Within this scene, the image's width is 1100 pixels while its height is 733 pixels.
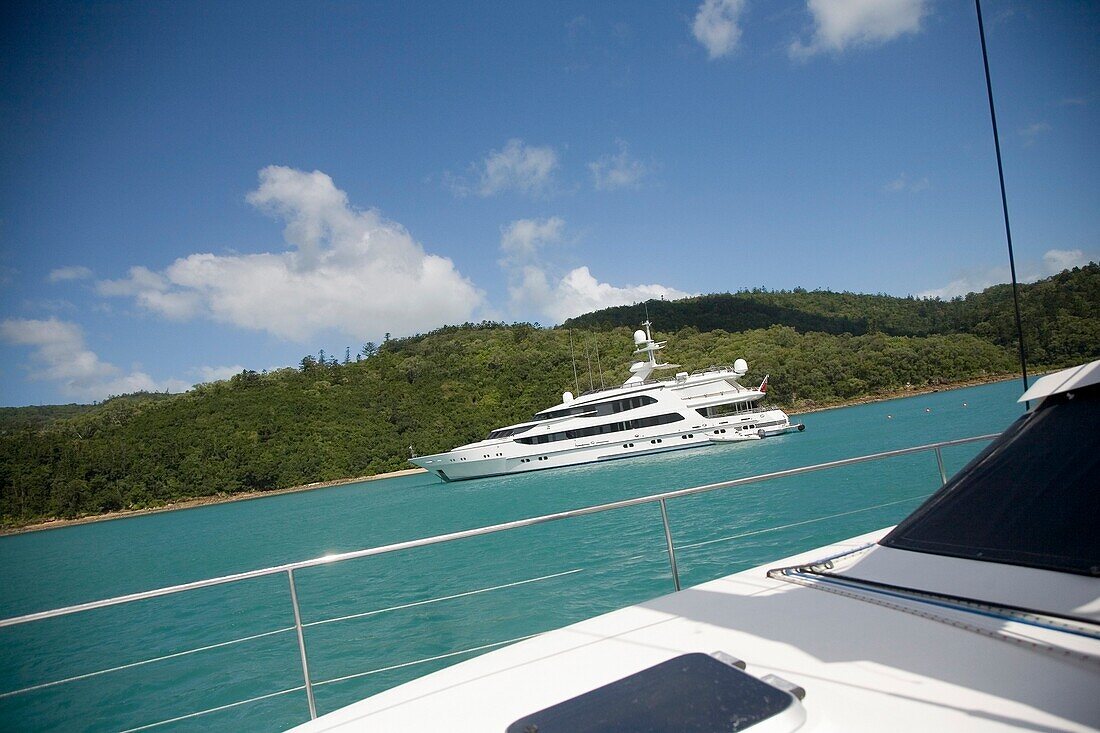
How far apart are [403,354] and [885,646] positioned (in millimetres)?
83207

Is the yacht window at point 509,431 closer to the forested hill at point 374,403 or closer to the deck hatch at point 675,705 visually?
the forested hill at point 374,403

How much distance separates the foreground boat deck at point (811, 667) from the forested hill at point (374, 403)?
188 feet

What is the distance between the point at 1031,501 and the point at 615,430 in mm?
32375

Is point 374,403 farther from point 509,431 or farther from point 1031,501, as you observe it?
point 1031,501

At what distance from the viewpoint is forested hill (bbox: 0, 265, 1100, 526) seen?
56.0 m

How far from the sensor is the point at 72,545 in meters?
33.9

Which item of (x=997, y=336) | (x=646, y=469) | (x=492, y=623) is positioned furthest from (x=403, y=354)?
(x=492, y=623)

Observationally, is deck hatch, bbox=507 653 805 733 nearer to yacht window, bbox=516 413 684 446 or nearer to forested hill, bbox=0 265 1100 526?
yacht window, bbox=516 413 684 446

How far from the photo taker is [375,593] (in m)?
9.85

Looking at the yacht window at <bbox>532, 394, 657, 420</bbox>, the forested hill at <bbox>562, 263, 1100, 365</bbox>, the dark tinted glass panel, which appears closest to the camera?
the dark tinted glass panel

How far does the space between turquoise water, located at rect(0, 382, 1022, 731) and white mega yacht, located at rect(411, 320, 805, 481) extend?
1067 centimetres

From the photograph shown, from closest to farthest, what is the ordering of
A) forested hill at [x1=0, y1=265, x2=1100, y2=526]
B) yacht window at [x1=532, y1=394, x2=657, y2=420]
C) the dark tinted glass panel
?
1. the dark tinted glass panel
2. yacht window at [x1=532, y1=394, x2=657, y2=420]
3. forested hill at [x1=0, y1=265, x2=1100, y2=526]

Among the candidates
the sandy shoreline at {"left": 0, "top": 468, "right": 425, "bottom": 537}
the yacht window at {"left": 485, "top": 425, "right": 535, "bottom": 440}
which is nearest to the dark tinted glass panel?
the yacht window at {"left": 485, "top": 425, "right": 535, "bottom": 440}

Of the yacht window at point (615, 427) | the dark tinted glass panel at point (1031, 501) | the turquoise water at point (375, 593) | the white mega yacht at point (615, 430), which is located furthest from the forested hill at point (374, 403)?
the dark tinted glass panel at point (1031, 501)
